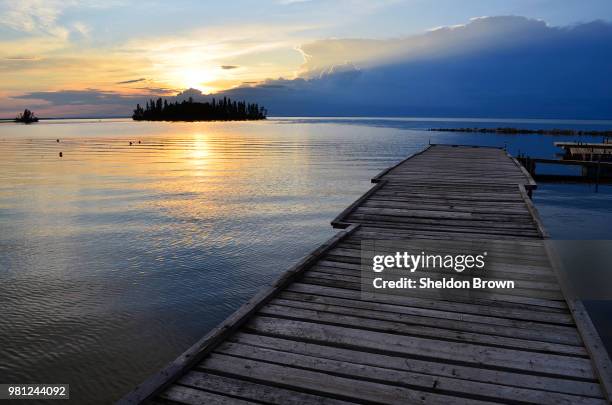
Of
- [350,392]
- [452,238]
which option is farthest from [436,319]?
[452,238]

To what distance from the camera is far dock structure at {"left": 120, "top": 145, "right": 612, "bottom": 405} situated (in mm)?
4238

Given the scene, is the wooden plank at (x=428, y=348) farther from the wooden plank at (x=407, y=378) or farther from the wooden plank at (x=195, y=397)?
the wooden plank at (x=195, y=397)

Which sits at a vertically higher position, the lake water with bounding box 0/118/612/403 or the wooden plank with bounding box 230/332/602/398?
the wooden plank with bounding box 230/332/602/398

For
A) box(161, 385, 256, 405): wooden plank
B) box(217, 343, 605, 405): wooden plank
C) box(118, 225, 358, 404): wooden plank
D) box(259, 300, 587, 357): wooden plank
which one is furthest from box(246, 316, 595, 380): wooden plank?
box(161, 385, 256, 405): wooden plank

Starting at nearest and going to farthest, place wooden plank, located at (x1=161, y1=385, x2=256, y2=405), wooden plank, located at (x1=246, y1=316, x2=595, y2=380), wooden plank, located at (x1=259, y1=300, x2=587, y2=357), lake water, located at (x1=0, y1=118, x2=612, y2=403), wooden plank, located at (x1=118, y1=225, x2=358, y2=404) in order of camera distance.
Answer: wooden plank, located at (x1=161, y1=385, x2=256, y2=405), wooden plank, located at (x1=118, y1=225, x2=358, y2=404), wooden plank, located at (x1=246, y1=316, x2=595, y2=380), wooden plank, located at (x1=259, y1=300, x2=587, y2=357), lake water, located at (x1=0, y1=118, x2=612, y2=403)

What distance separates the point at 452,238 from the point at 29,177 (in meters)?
31.6

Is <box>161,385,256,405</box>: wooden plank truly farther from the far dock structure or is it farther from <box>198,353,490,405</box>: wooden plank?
<box>198,353,490,405</box>: wooden plank

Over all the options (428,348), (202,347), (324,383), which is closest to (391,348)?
(428,348)

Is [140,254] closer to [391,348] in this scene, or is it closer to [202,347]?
[202,347]

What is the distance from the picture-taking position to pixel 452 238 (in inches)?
364

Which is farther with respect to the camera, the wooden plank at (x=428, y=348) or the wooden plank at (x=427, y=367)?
the wooden plank at (x=428, y=348)

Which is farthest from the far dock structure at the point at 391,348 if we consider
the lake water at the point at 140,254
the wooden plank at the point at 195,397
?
the lake water at the point at 140,254

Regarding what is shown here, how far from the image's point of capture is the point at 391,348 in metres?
5.00

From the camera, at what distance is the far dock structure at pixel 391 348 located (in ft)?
13.9
